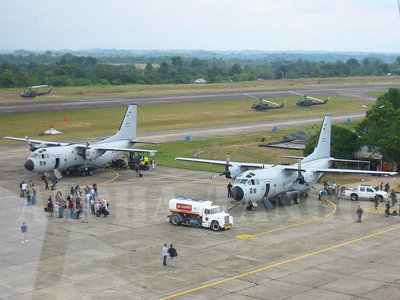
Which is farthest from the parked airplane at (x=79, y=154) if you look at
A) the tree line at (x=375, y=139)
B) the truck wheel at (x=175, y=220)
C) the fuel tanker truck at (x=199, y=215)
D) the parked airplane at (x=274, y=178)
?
the tree line at (x=375, y=139)

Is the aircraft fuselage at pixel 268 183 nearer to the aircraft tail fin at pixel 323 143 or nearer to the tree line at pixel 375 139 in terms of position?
the aircraft tail fin at pixel 323 143

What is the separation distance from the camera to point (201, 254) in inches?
1282

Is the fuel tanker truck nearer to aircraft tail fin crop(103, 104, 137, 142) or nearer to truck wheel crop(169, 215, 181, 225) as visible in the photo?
truck wheel crop(169, 215, 181, 225)

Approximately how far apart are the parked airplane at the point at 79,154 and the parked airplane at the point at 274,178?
13.3 meters

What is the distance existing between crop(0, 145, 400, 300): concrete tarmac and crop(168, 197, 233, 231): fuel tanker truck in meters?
0.62

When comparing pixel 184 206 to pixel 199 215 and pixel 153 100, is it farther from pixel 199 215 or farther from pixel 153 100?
pixel 153 100

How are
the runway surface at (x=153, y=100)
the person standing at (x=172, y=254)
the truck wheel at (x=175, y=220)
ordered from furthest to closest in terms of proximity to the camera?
the runway surface at (x=153, y=100), the truck wheel at (x=175, y=220), the person standing at (x=172, y=254)

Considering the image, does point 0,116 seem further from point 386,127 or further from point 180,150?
point 386,127

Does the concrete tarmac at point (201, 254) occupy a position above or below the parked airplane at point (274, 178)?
below

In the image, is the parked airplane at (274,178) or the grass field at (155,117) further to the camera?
the grass field at (155,117)

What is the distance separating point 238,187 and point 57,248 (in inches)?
597

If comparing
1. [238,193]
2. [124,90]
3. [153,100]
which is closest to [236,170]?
[238,193]

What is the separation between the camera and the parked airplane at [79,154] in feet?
176

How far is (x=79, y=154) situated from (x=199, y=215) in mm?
23353
